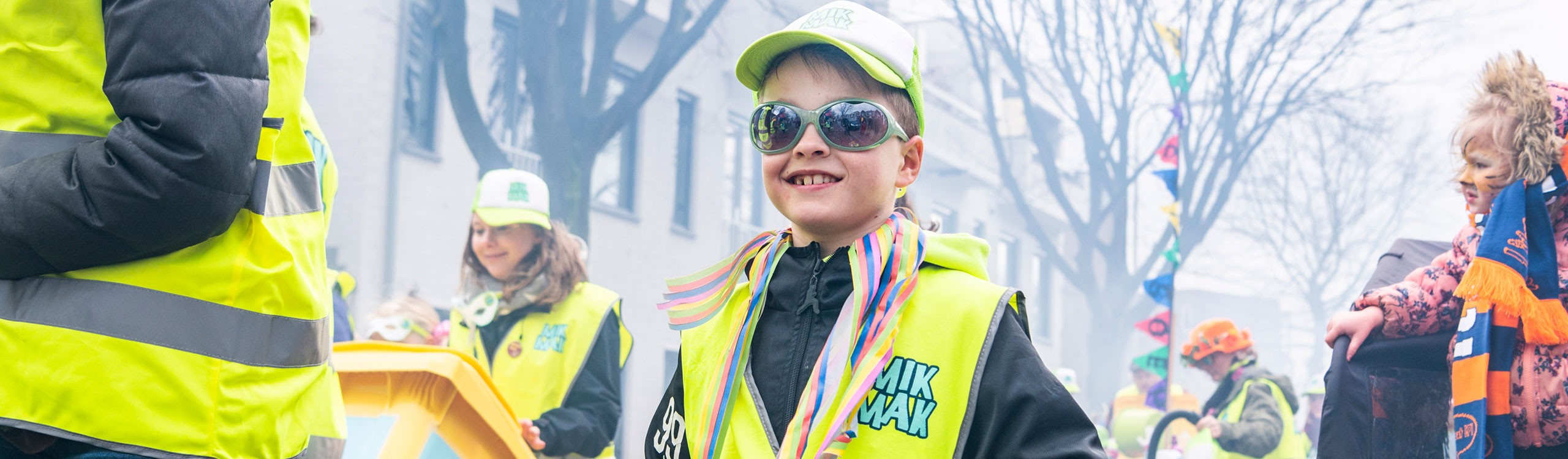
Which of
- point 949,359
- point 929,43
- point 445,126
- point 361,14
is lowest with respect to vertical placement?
point 949,359

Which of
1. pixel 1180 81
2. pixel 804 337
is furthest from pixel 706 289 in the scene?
pixel 1180 81

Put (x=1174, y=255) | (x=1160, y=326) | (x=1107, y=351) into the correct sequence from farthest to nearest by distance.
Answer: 1. (x=1107, y=351)
2. (x=1174, y=255)
3. (x=1160, y=326)

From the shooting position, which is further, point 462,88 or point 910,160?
point 462,88

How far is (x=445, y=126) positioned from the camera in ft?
41.9

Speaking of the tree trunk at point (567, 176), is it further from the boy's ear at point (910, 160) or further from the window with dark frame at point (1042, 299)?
the window with dark frame at point (1042, 299)

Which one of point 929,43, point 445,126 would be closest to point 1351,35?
point 929,43

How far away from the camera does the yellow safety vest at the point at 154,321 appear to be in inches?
65.9

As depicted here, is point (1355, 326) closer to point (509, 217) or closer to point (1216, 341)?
point (509, 217)

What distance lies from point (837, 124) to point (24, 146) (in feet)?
3.56

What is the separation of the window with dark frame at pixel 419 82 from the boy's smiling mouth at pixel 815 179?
10947mm

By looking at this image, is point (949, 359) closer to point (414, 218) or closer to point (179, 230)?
point (179, 230)

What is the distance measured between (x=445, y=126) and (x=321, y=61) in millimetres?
1282

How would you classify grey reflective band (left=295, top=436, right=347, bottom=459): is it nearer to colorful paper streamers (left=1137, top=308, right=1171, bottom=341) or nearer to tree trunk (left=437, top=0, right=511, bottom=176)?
colorful paper streamers (left=1137, top=308, right=1171, bottom=341)

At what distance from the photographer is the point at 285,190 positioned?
1.95m
